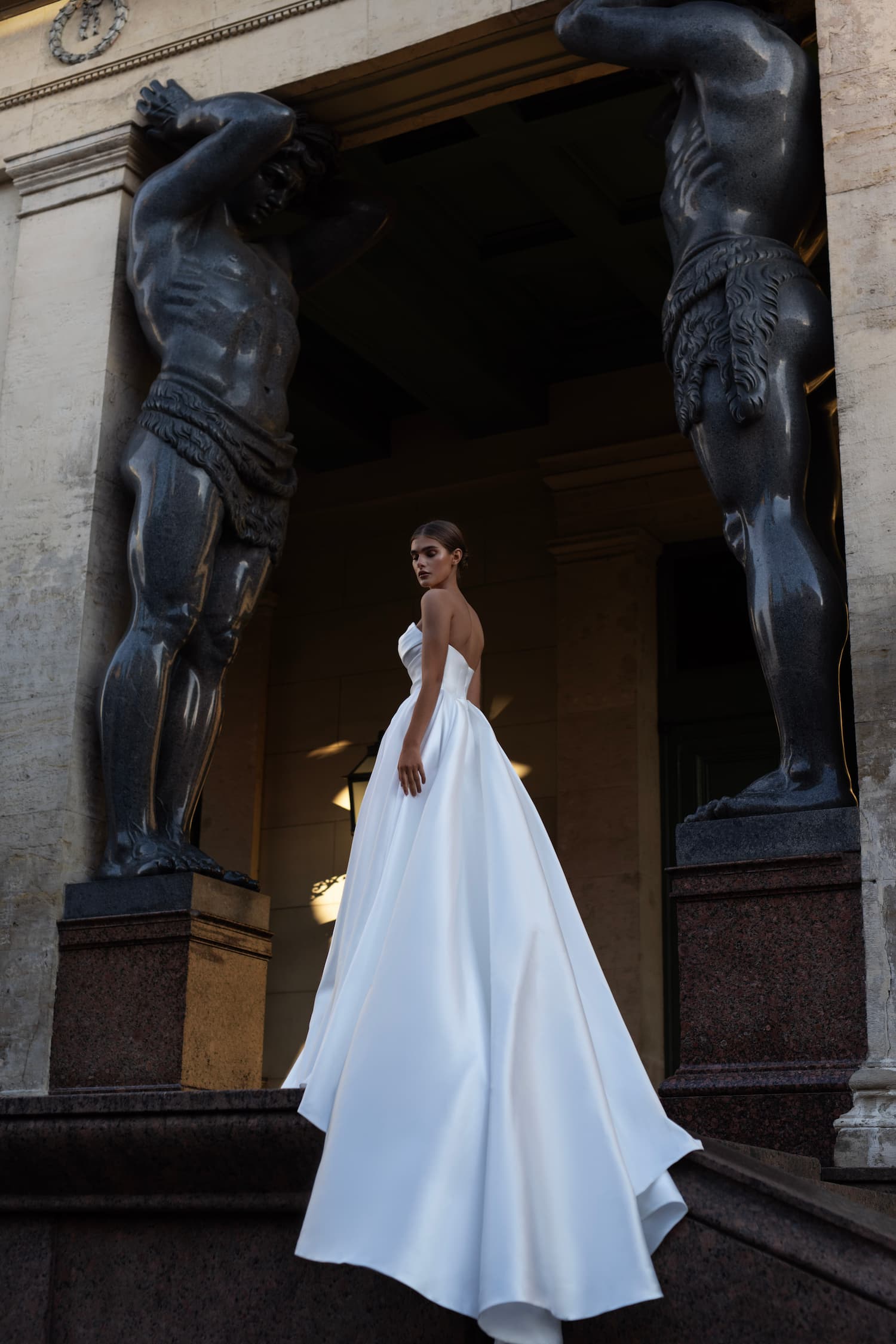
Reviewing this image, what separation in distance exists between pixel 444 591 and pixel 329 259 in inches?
162

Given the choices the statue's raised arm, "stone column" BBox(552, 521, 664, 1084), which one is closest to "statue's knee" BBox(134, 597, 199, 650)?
the statue's raised arm

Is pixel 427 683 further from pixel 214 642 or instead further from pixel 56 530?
pixel 56 530

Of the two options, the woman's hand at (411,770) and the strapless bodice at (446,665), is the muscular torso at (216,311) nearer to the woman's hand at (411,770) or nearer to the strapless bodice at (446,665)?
the strapless bodice at (446,665)

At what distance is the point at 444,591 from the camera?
548cm

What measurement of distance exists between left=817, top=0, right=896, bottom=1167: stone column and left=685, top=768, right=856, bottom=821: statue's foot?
24 cm

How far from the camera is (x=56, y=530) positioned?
8219 millimetres

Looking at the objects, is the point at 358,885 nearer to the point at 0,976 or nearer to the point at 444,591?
the point at 444,591

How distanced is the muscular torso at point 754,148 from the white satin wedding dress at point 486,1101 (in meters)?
3.35

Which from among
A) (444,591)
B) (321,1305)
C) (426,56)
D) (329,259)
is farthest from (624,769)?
(321,1305)

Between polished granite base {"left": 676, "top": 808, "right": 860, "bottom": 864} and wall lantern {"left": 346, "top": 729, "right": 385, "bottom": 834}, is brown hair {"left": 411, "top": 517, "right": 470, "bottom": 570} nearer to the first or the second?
polished granite base {"left": 676, "top": 808, "right": 860, "bottom": 864}

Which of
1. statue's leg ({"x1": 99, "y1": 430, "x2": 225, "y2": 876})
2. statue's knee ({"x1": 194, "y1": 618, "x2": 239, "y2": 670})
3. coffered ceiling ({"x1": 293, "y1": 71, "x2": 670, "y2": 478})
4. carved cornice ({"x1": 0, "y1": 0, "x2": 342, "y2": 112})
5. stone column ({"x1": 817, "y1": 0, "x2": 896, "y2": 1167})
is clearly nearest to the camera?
stone column ({"x1": 817, "y1": 0, "x2": 896, "y2": 1167})

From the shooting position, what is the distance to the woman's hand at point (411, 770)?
4.90 m

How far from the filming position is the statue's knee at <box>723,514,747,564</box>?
6.57 metres

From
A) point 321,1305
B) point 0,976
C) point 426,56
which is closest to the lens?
point 321,1305
